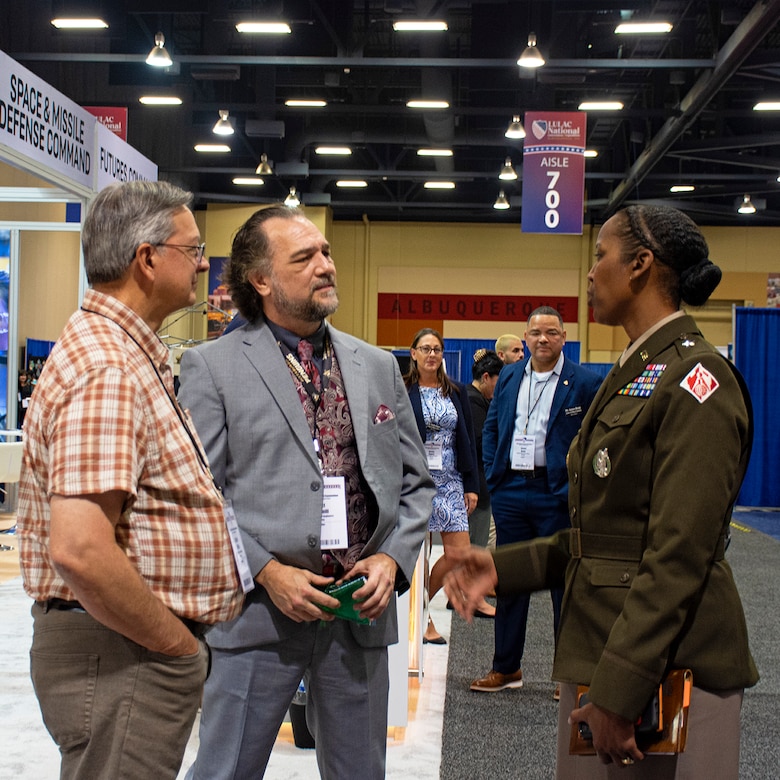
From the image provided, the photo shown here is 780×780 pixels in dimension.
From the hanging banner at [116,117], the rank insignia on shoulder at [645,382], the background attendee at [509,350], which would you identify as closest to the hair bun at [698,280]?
the rank insignia on shoulder at [645,382]

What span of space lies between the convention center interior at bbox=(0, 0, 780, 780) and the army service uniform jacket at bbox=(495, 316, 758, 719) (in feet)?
0.05

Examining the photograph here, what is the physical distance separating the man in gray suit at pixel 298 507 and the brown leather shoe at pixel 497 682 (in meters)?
2.30

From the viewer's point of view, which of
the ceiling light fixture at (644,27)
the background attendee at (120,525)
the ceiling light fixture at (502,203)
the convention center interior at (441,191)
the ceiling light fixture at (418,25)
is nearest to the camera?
the background attendee at (120,525)

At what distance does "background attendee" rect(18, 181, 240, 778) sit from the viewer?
1368mm

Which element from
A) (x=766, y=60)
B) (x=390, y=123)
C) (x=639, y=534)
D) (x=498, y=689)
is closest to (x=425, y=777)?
(x=498, y=689)

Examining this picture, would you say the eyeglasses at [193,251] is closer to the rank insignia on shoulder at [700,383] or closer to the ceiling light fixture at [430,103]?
the rank insignia on shoulder at [700,383]

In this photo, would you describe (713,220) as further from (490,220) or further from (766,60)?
(766,60)

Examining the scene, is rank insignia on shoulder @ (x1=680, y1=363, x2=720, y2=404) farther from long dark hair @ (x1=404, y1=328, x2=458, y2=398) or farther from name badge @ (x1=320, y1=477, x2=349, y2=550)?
long dark hair @ (x1=404, y1=328, x2=458, y2=398)

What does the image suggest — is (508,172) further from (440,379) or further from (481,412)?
(440,379)

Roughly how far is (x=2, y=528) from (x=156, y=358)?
755 centimetres

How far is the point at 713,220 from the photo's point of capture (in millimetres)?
20969

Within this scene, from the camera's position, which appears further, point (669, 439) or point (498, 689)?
point (498, 689)

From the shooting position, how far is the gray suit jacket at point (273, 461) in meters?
1.89

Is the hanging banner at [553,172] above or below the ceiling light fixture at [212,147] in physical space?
below
